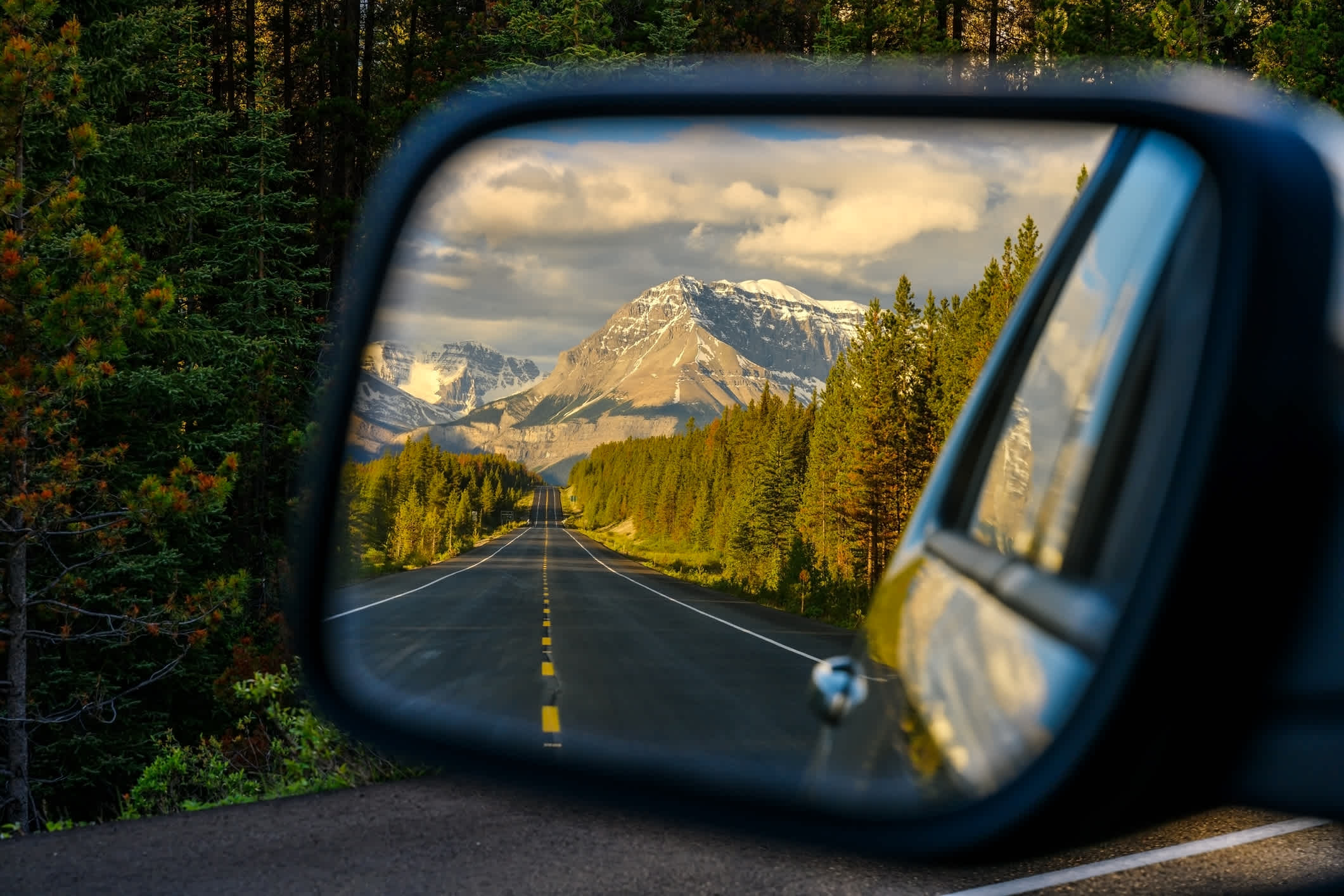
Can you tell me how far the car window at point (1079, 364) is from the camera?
1183 mm

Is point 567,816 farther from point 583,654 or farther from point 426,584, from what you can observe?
point 583,654

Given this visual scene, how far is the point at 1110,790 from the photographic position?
901mm

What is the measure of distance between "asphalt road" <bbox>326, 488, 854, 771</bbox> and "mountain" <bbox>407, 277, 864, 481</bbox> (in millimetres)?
222

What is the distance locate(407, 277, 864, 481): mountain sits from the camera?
1.47m

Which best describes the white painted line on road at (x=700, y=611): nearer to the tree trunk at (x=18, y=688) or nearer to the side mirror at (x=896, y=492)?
the side mirror at (x=896, y=492)

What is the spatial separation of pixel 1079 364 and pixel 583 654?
87 cm

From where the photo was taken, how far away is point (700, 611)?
83.3 inches

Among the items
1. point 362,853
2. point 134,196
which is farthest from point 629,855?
point 134,196

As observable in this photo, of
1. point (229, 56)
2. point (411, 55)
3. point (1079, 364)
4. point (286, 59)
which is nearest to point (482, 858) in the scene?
point (1079, 364)

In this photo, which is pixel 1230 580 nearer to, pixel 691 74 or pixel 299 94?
pixel 691 74

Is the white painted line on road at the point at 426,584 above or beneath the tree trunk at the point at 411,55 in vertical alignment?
beneath

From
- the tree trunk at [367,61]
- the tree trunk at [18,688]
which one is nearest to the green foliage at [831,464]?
the tree trunk at [18,688]

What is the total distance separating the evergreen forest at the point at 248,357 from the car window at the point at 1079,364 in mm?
132

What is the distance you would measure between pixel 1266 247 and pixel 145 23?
2599 cm
